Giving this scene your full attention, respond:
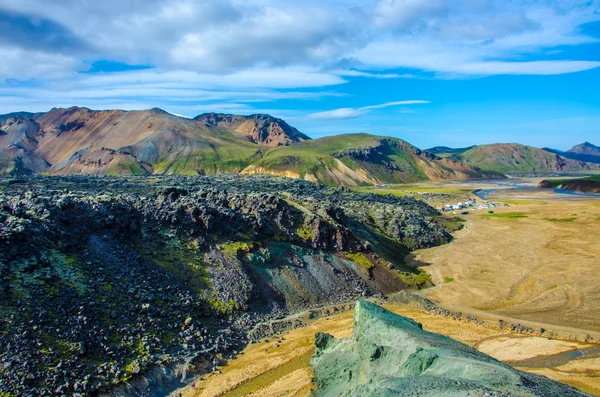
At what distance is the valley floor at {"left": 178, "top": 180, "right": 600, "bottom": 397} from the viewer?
34875mm

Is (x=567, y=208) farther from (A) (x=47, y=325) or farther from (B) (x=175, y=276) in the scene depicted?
(A) (x=47, y=325)

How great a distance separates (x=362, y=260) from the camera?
6053 cm

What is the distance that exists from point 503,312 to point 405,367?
30236 mm

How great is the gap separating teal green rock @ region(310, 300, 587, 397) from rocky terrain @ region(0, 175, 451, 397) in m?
11.5

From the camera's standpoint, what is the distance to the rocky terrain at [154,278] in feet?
103

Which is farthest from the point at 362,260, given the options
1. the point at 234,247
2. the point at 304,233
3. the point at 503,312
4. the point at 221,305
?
the point at 221,305

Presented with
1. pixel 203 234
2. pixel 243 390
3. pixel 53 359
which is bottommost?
pixel 243 390

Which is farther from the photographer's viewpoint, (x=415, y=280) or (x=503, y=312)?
(x=415, y=280)

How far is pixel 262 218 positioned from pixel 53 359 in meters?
32.3

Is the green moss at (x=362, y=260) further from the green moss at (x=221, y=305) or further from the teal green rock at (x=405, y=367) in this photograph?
the teal green rock at (x=405, y=367)

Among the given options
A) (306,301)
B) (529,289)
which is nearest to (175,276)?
(306,301)

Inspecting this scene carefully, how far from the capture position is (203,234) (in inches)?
2083

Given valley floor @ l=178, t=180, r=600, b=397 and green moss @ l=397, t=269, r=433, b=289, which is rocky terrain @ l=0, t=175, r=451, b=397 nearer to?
green moss @ l=397, t=269, r=433, b=289

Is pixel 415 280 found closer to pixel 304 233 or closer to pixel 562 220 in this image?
pixel 304 233
